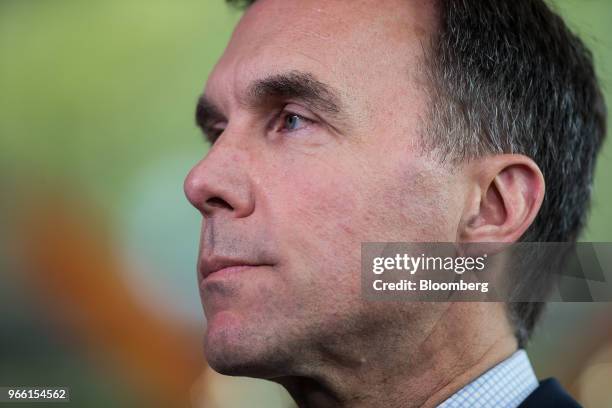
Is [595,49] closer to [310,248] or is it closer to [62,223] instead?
[310,248]

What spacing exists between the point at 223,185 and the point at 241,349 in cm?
26

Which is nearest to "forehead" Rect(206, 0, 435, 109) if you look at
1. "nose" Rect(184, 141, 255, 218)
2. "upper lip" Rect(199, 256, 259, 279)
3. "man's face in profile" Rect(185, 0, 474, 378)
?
"man's face in profile" Rect(185, 0, 474, 378)

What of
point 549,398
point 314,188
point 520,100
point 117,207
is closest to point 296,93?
point 314,188

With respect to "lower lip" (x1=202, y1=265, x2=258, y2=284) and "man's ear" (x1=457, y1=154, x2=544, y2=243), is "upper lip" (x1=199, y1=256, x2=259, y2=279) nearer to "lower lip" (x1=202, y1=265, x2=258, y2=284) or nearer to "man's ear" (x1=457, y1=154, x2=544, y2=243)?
"lower lip" (x1=202, y1=265, x2=258, y2=284)

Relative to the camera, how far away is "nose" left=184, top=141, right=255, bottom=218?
1241mm

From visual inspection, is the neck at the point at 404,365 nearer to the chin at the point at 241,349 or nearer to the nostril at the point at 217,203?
the chin at the point at 241,349

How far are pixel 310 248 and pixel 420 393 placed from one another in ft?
1.03

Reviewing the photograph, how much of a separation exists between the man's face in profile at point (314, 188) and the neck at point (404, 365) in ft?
0.08

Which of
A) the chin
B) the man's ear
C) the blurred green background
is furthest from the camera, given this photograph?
the blurred green background

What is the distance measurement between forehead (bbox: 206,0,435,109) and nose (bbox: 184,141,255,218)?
151mm

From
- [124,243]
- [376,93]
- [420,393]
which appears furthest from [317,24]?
[124,243]

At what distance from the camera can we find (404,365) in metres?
1.28

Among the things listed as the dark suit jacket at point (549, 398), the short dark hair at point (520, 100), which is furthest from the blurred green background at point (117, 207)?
the dark suit jacket at point (549, 398)

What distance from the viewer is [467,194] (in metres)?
1.30
